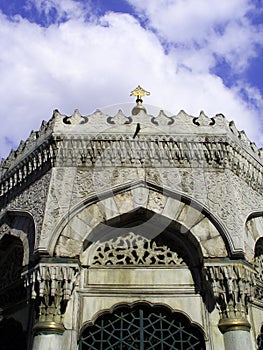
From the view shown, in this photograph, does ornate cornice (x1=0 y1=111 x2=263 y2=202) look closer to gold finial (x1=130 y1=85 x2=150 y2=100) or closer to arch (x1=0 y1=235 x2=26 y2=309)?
arch (x1=0 y1=235 x2=26 y2=309)

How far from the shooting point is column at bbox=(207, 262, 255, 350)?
6.11 m

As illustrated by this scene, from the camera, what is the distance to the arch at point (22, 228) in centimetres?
690

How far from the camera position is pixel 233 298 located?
625 cm

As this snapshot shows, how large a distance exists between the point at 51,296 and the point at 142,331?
1355 mm

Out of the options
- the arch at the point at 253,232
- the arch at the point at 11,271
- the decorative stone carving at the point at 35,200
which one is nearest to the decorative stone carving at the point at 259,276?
the arch at the point at 253,232

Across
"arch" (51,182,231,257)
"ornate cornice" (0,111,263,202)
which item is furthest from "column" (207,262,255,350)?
"ornate cornice" (0,111,263,202)

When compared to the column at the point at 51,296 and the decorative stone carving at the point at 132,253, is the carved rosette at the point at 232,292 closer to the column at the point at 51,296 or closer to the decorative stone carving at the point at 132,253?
the decorative stone carving at the point at 132,253

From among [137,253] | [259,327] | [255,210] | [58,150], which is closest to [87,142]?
[58,150]

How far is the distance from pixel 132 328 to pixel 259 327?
1.84 m

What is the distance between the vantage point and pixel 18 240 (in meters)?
7.65

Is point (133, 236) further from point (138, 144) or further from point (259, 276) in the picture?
point (259, 276)

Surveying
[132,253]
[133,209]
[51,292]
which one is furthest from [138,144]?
[51,292]

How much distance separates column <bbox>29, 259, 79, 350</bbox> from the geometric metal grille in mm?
486

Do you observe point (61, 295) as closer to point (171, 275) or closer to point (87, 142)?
point (171, 275)
